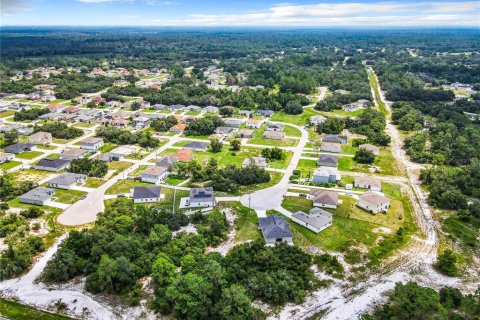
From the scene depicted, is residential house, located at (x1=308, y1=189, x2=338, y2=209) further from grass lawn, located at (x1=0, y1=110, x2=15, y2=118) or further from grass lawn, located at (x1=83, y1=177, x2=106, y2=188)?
grass lawn, located at (x1=0, y1=110, x2=15, y2=118)

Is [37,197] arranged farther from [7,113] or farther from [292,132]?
[7,113]

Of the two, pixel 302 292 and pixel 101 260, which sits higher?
pixel 101 260

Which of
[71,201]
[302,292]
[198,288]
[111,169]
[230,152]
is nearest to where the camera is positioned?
[198,288]

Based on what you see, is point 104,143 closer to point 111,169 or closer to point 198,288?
point 111,169

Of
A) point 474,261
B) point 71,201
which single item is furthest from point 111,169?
point 474,261

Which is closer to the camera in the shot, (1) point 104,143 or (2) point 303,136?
(1) point 104,143

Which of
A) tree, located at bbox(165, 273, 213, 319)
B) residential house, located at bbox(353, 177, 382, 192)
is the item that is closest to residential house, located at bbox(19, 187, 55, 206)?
tree, located at bbox(165, 273, 213, 319)

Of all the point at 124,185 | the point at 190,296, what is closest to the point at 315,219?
the point at 190,296
